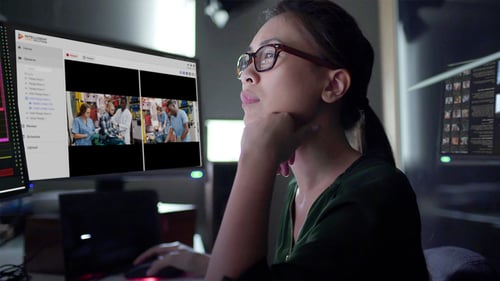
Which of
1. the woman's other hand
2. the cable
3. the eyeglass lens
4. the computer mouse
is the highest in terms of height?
the eyeglass lens

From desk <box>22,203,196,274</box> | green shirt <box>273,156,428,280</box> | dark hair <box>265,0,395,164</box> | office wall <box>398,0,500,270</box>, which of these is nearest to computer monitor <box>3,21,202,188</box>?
desk <box>22,203,196,274</box>

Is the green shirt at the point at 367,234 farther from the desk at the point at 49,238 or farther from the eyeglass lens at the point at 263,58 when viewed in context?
the desk at the point at 49,238

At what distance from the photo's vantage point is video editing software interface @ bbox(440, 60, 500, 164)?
1.12 meters

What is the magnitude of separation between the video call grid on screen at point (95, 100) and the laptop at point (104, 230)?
0.07 m

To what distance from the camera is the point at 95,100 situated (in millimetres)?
810

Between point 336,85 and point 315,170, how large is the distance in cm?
17

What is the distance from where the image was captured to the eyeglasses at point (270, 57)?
2.22 feet

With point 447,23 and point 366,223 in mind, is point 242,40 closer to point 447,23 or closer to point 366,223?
point 366,223

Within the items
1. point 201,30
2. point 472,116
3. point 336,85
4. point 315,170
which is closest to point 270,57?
point 336,85

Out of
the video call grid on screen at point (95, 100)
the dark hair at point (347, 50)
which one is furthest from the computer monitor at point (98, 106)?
the dark hair at point (347, 50)

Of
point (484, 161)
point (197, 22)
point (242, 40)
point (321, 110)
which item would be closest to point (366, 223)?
point (321, 110)

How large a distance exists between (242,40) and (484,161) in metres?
0.83

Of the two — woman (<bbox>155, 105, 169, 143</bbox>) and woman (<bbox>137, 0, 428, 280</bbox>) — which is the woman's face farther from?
woman (<bbox>155, 105, 169, 143</bbox>)

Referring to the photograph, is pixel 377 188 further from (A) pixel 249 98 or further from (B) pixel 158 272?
(B) pixel 158 272
